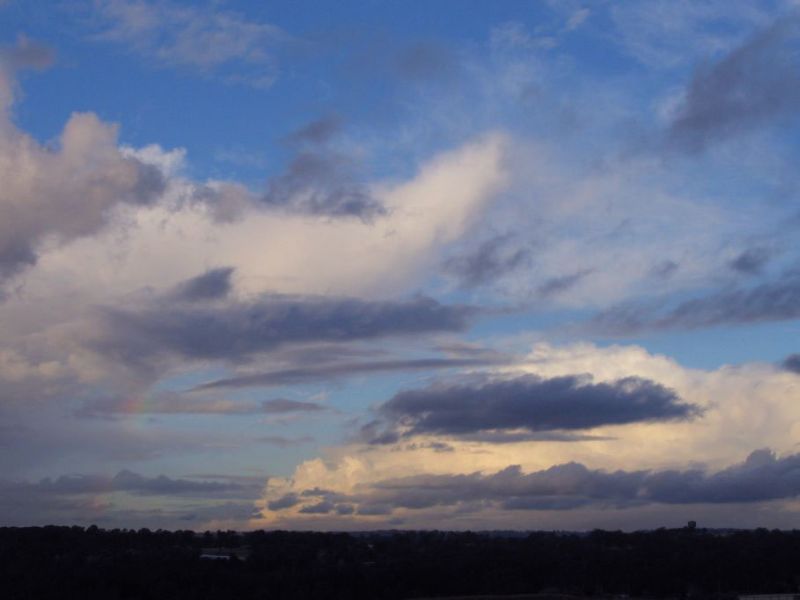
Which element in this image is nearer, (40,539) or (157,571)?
(157,571)

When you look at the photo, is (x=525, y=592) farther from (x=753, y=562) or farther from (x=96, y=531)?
(x=96, y=531)

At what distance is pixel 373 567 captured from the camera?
10519cm

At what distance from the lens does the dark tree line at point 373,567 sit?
304 feet

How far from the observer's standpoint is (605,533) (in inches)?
5743

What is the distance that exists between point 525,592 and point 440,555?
12015mm

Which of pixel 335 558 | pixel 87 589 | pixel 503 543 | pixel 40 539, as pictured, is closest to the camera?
pixel 87 589

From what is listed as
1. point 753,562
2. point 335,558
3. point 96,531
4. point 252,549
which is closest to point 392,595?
point 335,558

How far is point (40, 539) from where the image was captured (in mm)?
121188

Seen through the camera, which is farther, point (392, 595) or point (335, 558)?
point (335, 558)

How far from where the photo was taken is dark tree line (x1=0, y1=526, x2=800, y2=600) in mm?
92688

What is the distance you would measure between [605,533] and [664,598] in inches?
1594

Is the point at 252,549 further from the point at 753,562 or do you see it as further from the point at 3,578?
the point at 753,562

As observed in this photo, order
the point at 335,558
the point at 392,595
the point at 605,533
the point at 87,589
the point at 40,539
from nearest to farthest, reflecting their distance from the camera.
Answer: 1. the point at 87,589
2. the point at 392,595
3. the point at 335,558
4. the point at 40,539
5. the point at 605,533

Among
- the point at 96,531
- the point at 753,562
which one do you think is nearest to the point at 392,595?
the point at 753,562
